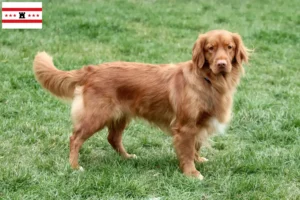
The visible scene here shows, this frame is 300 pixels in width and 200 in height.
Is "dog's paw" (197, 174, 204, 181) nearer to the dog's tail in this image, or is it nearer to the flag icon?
the dog's tail

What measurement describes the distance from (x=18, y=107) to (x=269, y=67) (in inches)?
165

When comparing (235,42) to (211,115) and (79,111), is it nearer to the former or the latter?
(211,115)

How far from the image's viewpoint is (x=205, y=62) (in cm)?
448

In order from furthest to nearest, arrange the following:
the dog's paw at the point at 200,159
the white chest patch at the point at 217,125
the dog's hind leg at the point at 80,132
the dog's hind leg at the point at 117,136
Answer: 1. the dog's hind leg at the point at 117,136
2. the dog's paw at the point at 200,159
3. the dog's hind leg at the point at 80,132
4. the white chest patch at the point at 217,125

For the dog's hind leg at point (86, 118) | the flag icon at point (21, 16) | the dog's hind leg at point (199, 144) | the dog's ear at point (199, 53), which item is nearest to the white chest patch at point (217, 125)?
the dog's hind leg at point (199, 144)

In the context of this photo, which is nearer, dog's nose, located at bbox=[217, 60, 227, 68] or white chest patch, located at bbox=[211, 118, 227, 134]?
dog's nose, located at bbox=[217, 60, 227, 68]

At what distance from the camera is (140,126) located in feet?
19.1

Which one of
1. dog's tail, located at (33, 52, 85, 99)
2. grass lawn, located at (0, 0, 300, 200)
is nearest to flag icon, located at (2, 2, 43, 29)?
grass lawn, located at (0, 0, 300, 200)

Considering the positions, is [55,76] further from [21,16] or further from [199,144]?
[21,16]

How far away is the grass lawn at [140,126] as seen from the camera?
4168 mm

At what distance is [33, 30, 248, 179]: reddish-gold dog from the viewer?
175 inches

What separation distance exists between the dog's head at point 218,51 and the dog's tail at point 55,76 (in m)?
1.16

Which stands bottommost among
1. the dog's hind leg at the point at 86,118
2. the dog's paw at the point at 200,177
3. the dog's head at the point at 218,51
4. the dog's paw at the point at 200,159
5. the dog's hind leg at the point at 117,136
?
the dog's paw at the point at 200,159

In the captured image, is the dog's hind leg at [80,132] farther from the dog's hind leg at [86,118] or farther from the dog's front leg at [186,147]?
the dog's front leg at [186,147]
